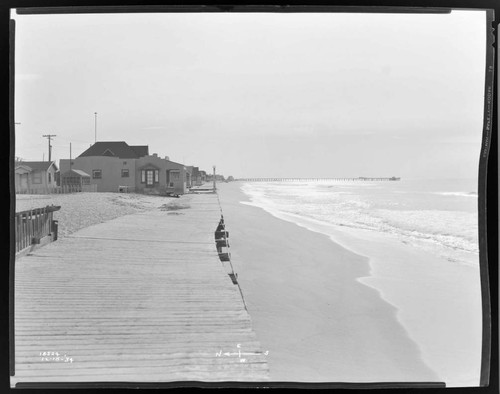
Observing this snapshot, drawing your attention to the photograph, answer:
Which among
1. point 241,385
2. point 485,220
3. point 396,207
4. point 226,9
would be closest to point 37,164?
point 226,9

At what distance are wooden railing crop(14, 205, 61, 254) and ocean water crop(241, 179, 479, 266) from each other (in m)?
1.01

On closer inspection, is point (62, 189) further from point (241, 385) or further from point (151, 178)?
point (241, 385)

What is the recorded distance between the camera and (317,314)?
197 cm

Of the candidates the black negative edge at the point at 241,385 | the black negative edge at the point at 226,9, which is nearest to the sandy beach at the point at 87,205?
the black negative edge at the point at 241,385

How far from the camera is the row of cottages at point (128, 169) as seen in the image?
1991mm

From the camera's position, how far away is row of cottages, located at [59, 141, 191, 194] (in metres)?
1.99

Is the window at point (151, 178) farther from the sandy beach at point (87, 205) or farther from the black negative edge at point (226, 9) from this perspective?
the black negative edge at point (226, 9)

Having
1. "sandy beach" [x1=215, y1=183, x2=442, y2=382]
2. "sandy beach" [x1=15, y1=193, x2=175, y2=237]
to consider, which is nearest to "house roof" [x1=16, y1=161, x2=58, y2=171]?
"sandy beach" [x1=15, y1=193, x2=175, y2=237]

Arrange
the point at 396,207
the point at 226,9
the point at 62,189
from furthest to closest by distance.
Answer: the point at 396,207 < the point at 62,189 < the point at 226,9

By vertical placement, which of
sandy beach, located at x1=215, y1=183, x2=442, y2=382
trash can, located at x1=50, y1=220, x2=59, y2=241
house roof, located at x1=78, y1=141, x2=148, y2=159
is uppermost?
house roof, located at x1=78, y1=141, x2=148, y2=159

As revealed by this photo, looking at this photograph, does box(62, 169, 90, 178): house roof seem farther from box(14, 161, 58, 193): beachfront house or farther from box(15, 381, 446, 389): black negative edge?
box(15, 381, 446, 389): black negative edge

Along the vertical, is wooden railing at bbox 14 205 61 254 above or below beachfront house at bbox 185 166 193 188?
below

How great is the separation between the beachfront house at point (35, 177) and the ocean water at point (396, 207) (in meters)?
0.98

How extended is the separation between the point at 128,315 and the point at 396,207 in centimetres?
147
